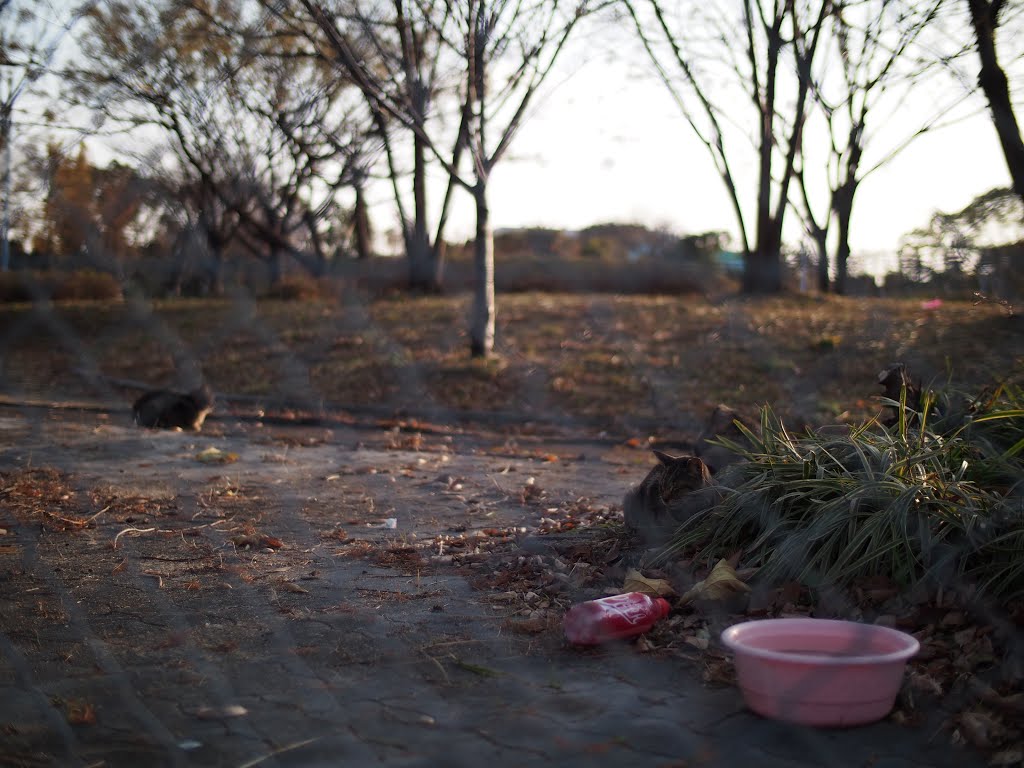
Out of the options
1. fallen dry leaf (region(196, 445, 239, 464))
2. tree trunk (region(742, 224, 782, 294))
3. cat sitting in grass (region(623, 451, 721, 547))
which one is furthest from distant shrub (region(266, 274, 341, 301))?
cat sitting in grass (region(623, 451, 721, 547))

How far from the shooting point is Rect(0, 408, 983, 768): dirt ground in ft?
8.01

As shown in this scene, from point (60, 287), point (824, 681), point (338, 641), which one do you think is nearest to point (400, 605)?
point (338, 641)

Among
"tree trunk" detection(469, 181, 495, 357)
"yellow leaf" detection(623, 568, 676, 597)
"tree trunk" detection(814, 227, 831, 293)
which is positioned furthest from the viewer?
"tree trunk" detection(814, 227, 831, 293)

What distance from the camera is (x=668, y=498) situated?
4.15 metres

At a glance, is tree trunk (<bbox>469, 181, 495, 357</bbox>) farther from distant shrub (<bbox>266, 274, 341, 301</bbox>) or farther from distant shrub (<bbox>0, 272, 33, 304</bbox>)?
distant shrub (<bbox>0, 272, 33, 304</bbox>)

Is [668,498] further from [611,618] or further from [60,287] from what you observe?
[60,287]

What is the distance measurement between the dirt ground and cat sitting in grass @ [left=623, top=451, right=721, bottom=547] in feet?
0.47

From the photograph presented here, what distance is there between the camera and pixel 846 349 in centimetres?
1115

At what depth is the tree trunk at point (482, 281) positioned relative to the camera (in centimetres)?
1122

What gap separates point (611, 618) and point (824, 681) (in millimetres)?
808

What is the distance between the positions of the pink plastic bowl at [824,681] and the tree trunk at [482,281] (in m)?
8.95

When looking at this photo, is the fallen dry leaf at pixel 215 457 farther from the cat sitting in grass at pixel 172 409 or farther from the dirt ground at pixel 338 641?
the cat sitting in grass at pixel 172 409

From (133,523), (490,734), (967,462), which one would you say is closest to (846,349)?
(967,462)

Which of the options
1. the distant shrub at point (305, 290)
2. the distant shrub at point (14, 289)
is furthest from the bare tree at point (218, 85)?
the distant shrub at point (14, 289)
